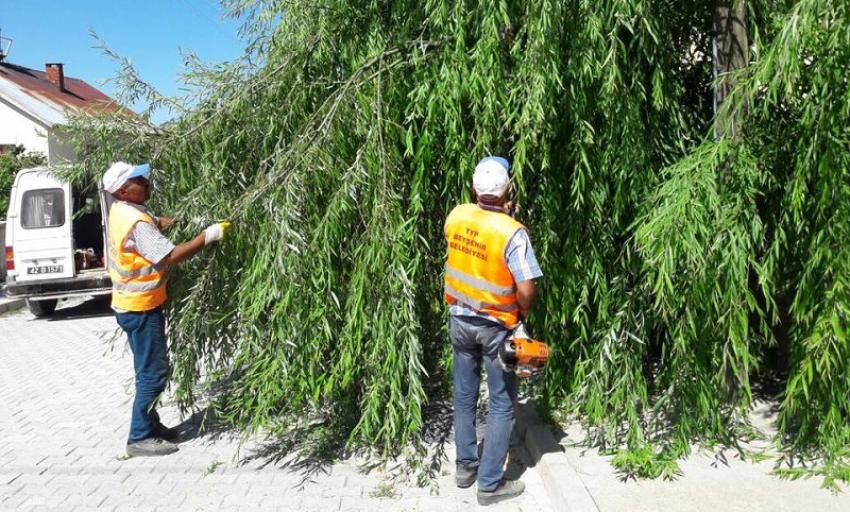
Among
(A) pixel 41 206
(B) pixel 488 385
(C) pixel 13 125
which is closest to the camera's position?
(B) pixel 488 385

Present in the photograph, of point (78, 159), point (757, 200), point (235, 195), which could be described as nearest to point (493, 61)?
point (757, 200)

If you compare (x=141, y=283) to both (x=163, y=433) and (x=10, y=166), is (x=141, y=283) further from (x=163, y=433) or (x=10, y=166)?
(x=10, y=166)

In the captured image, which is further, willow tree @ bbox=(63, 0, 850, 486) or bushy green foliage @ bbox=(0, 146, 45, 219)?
bushy green foliage @ bbox=(0, 146, 45, 219)

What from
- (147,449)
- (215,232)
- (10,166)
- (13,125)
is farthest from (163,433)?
(13,125)

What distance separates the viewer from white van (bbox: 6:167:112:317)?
38.0ft

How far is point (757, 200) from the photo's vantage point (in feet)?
14.4

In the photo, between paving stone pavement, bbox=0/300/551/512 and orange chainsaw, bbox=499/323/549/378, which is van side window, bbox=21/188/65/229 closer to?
paving stone pavement, bbox=0/300/551/512

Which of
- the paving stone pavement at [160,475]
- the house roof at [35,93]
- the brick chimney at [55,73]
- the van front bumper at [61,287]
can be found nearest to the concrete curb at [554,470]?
the paving stone pavement at [160,475]

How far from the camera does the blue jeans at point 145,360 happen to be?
5.01 metres

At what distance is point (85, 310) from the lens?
42.7 ft

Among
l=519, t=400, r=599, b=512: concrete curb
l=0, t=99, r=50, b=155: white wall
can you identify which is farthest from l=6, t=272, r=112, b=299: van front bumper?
l=0, t=99, r=50, b=155: white wall

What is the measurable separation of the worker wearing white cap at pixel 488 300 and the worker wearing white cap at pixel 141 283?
1.74 metres

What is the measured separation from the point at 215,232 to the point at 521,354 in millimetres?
2217

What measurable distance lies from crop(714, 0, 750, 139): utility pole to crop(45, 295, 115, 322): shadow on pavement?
10670 mm
